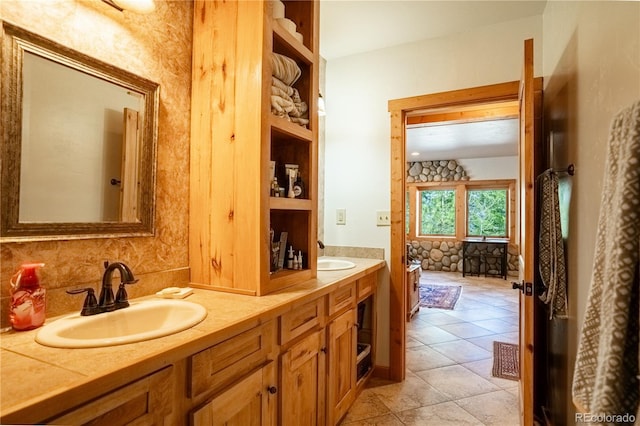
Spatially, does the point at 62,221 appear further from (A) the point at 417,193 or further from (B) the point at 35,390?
(A) the point at 417,193

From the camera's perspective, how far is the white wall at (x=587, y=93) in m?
0.95

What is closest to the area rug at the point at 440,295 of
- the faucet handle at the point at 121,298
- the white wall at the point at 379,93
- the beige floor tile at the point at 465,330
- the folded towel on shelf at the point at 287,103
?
the beige floor tile at the point at 465,330

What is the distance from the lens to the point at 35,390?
2.11 ft

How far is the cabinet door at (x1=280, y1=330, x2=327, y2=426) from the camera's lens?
137cm

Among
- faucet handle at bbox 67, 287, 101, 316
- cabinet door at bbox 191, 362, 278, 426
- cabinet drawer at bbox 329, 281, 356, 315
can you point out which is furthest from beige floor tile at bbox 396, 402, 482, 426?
faucet handle at bbox 67, 287, 101, 316

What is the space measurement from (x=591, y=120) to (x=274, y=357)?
1504 millimetres

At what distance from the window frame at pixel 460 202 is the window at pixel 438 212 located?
10 centimetres

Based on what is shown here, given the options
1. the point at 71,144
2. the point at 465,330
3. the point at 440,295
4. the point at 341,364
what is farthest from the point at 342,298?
the point at 440,295

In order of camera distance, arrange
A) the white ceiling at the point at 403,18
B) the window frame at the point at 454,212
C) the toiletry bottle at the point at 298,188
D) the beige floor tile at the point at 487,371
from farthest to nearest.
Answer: the window frame at the point at 454,212, the beige floor tile at the point at 487,371, the white ceiling at the point at 403,18, the toiletry bottle at the point at 298,188

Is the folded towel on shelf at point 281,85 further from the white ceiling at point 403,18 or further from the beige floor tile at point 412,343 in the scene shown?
the beige floor tile at point 412,343

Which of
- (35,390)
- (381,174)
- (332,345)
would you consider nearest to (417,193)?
(381,174)

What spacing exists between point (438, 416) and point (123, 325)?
1889 millimetres

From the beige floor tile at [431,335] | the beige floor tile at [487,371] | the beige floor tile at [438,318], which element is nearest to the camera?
the beige floor tile at [487,371]

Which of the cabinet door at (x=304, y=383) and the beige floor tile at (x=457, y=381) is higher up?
the cabinet door at (x=304, y=383)
